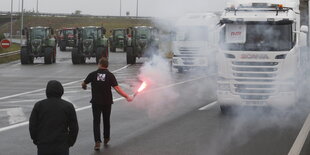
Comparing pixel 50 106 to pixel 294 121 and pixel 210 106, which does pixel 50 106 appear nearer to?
pixel 294 121

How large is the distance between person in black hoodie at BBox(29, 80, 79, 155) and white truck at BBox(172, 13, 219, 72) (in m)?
21.9

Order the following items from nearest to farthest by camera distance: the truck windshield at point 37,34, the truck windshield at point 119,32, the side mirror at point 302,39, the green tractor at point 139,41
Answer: the side mirror at point 302,39, the green tractor at point 139,41, the truck windshield at point 37,34, the truck windshield at point 119,32

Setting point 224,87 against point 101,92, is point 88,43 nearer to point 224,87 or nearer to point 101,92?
point 224,87

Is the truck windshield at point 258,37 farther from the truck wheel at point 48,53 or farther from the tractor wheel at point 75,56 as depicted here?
the truck wheel at point 48,53

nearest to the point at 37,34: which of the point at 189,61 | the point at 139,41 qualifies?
the point at 139,41

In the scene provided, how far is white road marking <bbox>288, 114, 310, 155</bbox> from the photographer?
10.2 metres

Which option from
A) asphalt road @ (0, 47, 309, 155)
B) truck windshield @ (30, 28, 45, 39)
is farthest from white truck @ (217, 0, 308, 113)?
truck windshield @ (30, 28, 45, 39)

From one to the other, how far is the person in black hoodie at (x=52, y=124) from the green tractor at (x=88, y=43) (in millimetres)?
34026

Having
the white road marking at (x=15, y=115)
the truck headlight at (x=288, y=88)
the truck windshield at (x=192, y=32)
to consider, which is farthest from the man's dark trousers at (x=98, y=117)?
the truck windshield at (x=192, y=32)

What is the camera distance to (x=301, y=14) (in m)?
17.5

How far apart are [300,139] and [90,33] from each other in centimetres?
3190

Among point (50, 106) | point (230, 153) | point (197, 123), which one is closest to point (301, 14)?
point (197, 123)

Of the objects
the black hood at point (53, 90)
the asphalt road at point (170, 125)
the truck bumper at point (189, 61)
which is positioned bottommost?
the asphalt road at point (170, 125)

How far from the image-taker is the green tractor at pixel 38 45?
41.0 metres
